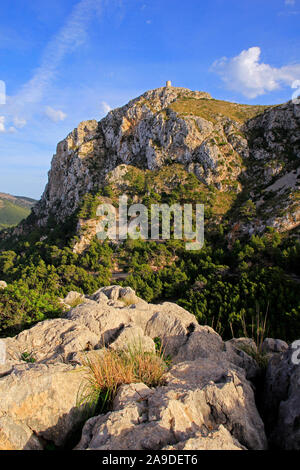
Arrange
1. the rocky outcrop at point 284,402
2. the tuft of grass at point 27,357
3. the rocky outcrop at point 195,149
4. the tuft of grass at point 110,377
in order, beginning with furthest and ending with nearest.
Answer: the rocky outcrop at point 195,149
the tuft of grass at point 27,357
the tuft of grass at point 110,377
the rocky outcrop at point 284,402

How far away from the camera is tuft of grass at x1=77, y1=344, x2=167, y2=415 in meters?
4.60

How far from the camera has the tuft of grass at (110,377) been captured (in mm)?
4598

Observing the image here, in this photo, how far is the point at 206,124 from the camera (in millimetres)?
67688

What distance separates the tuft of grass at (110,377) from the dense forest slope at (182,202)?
8.83 metres

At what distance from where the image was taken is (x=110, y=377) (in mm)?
4715

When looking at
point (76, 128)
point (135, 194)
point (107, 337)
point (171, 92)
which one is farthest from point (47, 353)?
point (76, 128)

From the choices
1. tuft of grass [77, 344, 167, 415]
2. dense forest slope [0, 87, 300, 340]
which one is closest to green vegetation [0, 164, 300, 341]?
dense forest slope [0, 87, 300, 340]

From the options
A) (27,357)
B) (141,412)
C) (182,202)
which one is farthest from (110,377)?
(182,202)

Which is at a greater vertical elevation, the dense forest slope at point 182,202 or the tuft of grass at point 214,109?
the tuft of grass at point 214,109

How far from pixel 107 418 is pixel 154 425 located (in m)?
0.73

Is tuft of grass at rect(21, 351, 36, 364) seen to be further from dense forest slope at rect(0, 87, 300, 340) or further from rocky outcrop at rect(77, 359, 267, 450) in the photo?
dense forest slope at rect(0, 87, 300, 340)

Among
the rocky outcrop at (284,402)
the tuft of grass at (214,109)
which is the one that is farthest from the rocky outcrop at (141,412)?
the tuft of grass at (214,109)

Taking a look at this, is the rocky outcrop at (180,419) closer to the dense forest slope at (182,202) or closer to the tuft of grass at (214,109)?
the dense forest slope at (182,202)
